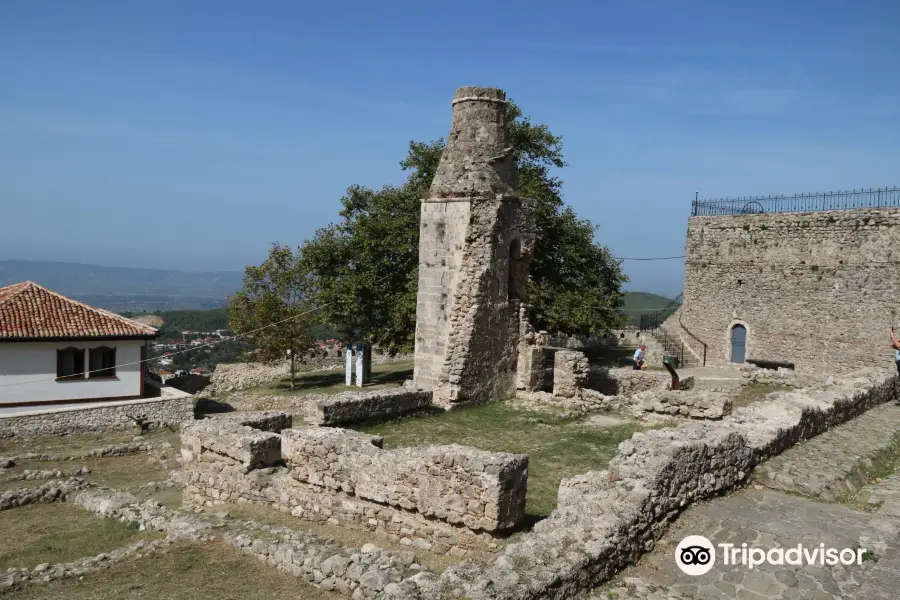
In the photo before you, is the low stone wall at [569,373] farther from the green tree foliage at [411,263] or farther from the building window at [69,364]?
the building window at [69,364]

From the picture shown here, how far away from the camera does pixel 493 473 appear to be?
7.49 metres

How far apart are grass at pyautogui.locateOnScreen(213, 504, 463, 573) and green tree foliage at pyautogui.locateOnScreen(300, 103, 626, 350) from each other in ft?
46.5

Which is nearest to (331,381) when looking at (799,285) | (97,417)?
(97,417)

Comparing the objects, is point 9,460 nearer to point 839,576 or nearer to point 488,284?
point 488,284

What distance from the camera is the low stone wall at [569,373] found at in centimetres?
1652

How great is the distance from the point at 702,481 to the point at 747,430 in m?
2.44

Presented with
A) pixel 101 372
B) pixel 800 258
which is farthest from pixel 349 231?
pixel 800 258

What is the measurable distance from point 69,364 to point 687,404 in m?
19.7

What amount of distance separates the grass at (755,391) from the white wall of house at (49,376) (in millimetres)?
19294

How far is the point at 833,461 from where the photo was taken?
982cm

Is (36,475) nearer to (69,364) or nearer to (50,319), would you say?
(69,364)

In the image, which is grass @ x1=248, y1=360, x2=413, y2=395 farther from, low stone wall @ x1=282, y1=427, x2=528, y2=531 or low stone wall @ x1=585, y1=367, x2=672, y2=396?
low stone wall @ x1=282, y1=427, x2=528, y2=531

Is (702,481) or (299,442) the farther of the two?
(299,442)

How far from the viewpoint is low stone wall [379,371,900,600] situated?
220 inches
